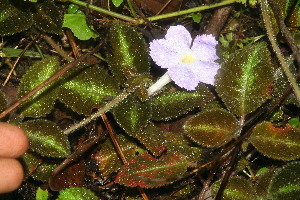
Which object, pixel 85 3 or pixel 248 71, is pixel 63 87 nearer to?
pixel 85 3

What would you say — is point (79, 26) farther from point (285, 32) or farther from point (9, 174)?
point (285, 32)

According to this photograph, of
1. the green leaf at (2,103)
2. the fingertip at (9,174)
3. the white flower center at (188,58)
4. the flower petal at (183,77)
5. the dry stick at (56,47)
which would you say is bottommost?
the fingertip at (9,174)

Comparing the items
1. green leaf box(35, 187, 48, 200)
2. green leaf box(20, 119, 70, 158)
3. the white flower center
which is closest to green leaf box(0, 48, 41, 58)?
green leaf box(20, 119, 70, 158)

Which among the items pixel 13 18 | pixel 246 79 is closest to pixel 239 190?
pixel 246 79

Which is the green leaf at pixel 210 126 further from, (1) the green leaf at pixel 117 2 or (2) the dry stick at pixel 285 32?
(1) the green leaf at pixel 117 2

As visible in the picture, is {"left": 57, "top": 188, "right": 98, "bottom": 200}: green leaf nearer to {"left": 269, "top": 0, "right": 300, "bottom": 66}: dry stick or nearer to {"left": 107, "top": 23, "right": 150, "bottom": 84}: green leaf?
{"left": 107, "top": 23, "right": 150, "bottom": 84}: green leaf

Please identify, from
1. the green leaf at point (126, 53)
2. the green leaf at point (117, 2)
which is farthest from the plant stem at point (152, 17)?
the green leaf at point (126, 53)
